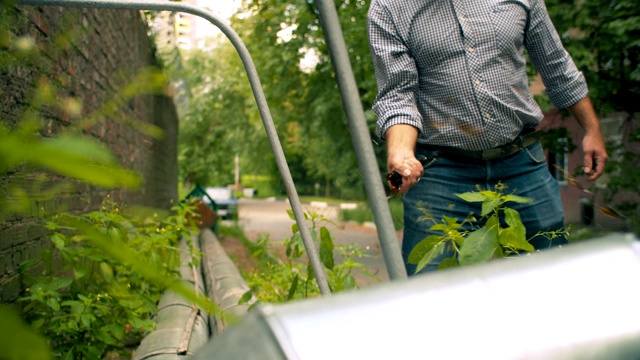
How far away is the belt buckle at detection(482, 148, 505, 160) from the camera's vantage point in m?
2.34

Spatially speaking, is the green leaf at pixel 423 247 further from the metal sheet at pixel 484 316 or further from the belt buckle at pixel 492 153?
the metal sheet at pixel 484 316

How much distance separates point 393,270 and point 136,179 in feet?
2.06

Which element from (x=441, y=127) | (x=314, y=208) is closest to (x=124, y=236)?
(x=314, y=208)

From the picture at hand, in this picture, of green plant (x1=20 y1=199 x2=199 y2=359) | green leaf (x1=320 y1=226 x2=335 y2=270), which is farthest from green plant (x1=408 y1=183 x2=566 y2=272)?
green plant (x1=20 y1=199 x2=199 y2=359)

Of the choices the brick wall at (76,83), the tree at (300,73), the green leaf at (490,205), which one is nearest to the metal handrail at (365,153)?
the brick wall at (76,83)

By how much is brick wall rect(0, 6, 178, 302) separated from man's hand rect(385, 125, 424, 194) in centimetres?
68

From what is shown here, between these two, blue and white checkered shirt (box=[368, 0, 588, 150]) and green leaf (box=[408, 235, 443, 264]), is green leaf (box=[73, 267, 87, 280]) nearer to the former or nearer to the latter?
blue and white checkered shirt (box=[368, 0, 588, 150])

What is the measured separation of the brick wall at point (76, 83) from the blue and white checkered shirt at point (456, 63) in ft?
2.94

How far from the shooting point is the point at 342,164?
1686 centimetres

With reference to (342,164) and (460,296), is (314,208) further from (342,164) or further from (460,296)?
(342,164)

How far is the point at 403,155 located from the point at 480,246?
55cm

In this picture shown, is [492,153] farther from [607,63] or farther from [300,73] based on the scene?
[300,73]

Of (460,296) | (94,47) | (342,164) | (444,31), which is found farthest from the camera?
(342,164)

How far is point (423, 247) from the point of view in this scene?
5.23 ft
